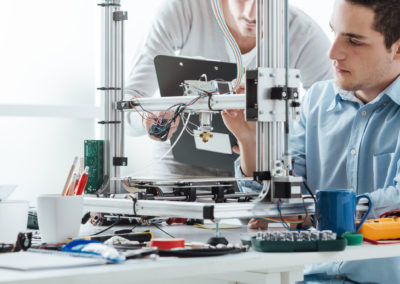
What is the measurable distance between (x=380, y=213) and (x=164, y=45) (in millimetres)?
1345

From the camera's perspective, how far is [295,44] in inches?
99.4

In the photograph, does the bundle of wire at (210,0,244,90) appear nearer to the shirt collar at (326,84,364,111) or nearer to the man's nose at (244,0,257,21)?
the shirt collar at (326,84,364,111)

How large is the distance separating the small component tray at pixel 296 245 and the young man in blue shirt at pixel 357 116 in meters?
0.43

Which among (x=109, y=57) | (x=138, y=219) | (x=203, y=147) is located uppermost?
(x=109, y=57)

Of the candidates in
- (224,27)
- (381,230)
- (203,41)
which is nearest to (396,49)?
(224,27)

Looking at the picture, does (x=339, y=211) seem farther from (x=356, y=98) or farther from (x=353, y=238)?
(x=356, y=98)

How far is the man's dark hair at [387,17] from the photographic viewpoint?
162cm

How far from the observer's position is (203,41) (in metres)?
2.50

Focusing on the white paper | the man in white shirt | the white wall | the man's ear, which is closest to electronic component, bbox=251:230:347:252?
the white paper

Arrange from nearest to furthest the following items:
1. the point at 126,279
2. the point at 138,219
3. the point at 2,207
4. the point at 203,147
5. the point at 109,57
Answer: the point at 126,279 → the point at 2,207 → the point at 138,219 → the point at 109,57 → the point at 203,147

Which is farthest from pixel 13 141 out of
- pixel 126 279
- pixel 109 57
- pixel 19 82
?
pixel 126 279

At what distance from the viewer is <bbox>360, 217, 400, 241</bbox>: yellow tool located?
118 centimetres

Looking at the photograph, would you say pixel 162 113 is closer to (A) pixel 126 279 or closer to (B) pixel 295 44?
(A) pixel 126 279

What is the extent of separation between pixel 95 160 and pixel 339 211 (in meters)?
0.76
